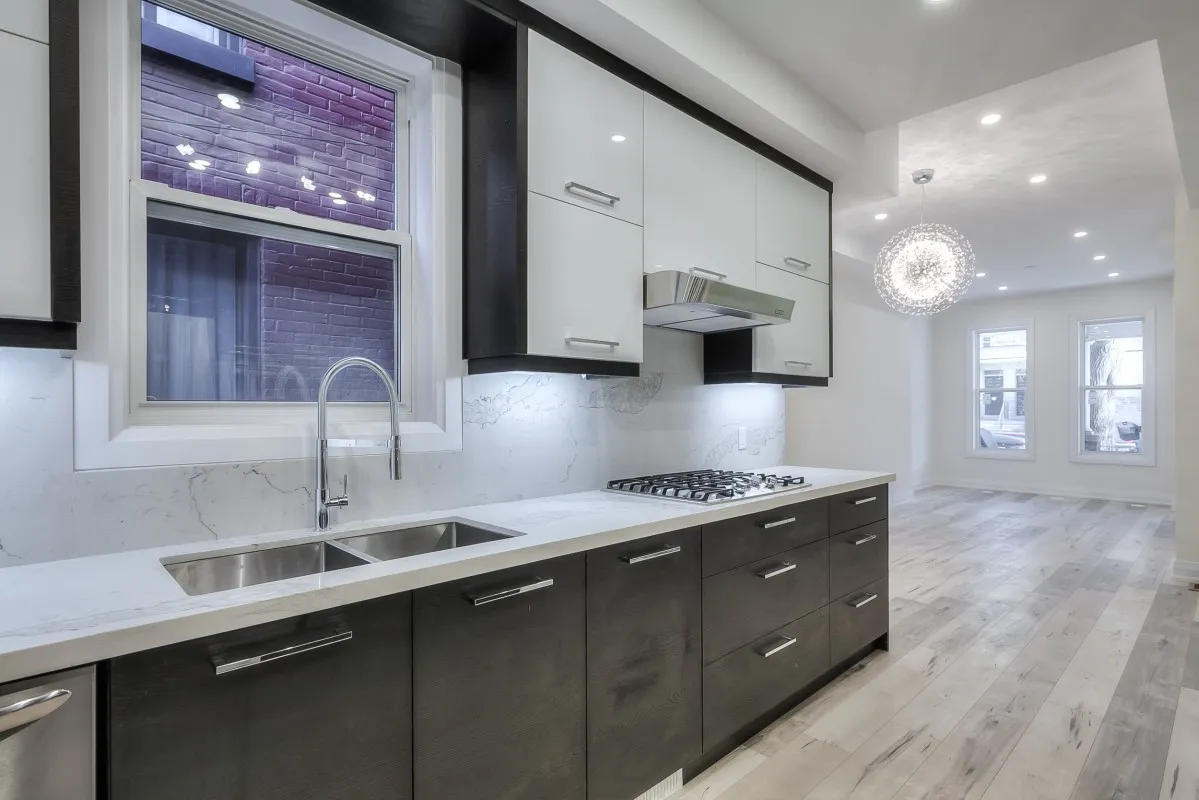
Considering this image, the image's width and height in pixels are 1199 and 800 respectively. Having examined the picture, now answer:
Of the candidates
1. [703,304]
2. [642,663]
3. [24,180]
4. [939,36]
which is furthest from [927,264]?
[24,180]

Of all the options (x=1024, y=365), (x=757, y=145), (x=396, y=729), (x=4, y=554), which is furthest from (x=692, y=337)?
(x=1024, y=365)

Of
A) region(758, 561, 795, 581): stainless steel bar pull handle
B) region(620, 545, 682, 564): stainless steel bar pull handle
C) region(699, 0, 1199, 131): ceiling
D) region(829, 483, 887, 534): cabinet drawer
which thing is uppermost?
region(699, 0, 1199, 131): ceiling

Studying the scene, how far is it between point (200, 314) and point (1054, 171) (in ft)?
16.2

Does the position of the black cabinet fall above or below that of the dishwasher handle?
below

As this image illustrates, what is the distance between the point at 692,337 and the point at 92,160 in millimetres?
2285

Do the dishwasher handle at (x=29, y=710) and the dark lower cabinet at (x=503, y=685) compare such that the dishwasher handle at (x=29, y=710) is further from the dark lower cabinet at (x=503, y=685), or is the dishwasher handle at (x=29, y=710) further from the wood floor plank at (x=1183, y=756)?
the wood floor plank at (x=1183, y=756)

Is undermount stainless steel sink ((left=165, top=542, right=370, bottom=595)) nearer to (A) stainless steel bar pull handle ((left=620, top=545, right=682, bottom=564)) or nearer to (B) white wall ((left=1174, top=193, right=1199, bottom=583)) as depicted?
(A) stainless steel bar pull handle ((left=620, top=545, right=682, bottom=564))

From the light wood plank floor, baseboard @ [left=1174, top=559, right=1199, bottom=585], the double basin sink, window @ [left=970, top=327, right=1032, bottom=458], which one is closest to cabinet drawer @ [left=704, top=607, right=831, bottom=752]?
the light wood plank floor

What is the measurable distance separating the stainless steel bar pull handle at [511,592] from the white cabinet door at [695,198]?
4.13 ft

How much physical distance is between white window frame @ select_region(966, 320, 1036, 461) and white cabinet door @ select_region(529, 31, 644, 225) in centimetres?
871

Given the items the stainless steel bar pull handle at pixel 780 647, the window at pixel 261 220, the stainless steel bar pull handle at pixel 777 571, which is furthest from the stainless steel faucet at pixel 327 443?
the stainless steel bar pull handle at pixel 780 647

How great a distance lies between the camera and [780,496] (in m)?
2.30

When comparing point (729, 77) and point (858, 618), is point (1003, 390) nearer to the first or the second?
point (858, 618)

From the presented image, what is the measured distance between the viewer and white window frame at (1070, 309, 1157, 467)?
7809 millimetres
